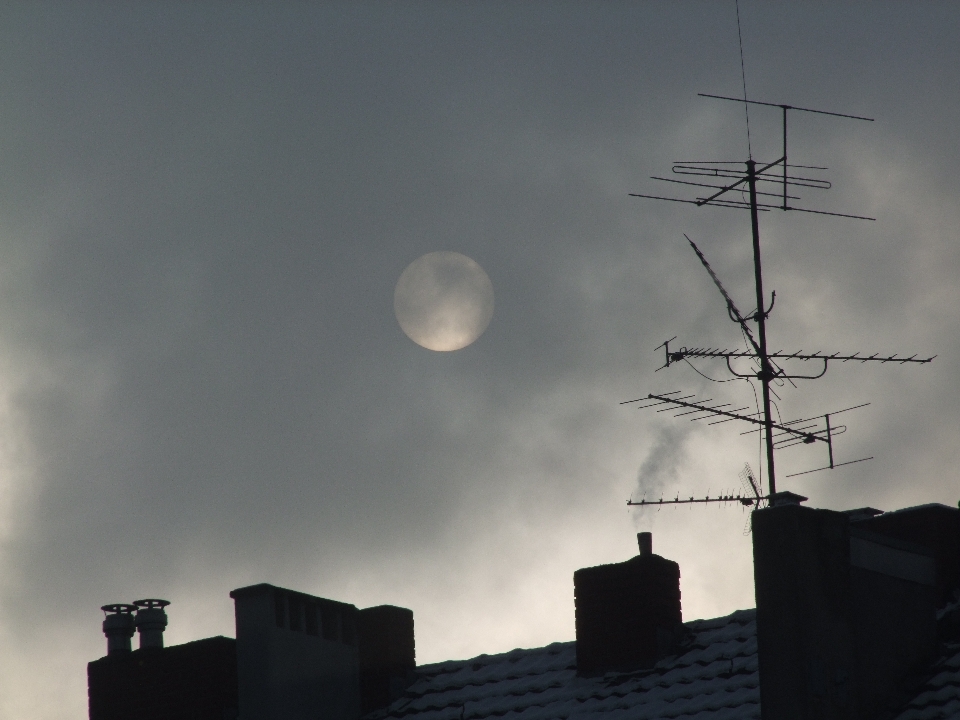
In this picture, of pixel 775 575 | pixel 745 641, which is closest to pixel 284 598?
pixel 745 641

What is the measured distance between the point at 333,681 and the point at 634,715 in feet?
19.5

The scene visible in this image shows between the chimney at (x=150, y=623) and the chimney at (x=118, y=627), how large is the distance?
27 centimetres

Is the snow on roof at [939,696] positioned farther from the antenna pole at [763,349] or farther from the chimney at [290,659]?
the chimney at [290,659]

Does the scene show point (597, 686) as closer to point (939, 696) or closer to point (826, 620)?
point (939, 696)

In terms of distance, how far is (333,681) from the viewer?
23.9m

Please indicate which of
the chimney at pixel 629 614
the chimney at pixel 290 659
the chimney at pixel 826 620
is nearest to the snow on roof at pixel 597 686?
the chimney at pixel 629 614

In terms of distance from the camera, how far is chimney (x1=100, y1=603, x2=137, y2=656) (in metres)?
24.8

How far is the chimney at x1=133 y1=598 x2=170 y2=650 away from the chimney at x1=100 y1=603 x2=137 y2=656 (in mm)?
269

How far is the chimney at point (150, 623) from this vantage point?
24.6 m

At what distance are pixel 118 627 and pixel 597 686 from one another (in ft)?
27.6

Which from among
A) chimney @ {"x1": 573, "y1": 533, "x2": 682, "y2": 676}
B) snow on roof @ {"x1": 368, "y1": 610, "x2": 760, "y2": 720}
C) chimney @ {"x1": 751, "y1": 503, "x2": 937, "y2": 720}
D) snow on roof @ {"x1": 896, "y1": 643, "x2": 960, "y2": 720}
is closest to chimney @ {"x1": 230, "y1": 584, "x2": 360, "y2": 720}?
snow on roof @ {"x1": 368, "y1": 610, "x2": 760, "y2": 720}

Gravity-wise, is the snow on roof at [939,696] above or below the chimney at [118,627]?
below

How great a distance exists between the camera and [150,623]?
973 inches

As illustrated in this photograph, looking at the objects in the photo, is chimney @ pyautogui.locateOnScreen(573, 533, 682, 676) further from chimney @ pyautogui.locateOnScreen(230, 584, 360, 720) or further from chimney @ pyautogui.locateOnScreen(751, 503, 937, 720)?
chimney @ pyautogui.locateOnScreen(751, 503, 937, 720)
